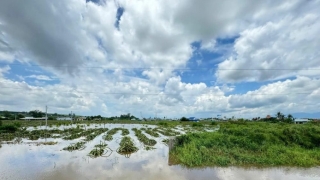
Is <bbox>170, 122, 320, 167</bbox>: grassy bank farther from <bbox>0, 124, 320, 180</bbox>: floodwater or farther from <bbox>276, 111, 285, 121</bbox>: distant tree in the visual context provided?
<bbox>276, 111, 285, 121</bbox>: distant tree

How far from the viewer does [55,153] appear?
12727 millimetres

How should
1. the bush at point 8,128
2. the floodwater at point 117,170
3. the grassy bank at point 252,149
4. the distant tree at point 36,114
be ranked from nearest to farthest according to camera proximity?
the floodwater at point 117,170
the grassy bank at point 252,149
the bush at point 8,128
the distant tree at point 36,114

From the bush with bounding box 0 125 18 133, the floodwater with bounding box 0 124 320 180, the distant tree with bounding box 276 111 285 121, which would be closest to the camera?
the floodwater with bounding box 0 124 320 180

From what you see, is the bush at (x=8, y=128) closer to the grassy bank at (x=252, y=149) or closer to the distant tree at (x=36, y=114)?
the grassy bank at (x=252, y=149)

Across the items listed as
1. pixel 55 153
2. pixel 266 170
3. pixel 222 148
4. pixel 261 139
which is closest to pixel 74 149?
pixel 55 153

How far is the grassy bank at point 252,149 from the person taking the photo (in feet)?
35.4

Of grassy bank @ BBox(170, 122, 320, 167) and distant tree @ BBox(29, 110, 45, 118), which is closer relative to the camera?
grassy bank @ BBox(170, 122, 320, 167)

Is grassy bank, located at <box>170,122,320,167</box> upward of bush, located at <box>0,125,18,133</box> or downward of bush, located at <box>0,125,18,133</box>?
downward

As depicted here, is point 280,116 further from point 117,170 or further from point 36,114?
point 36,114

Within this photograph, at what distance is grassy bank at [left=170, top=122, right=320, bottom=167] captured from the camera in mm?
10789

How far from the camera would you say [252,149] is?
13.5 metres

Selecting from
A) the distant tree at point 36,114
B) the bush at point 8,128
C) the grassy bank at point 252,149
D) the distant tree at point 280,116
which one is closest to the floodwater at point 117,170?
the grassy bank at point 252,149

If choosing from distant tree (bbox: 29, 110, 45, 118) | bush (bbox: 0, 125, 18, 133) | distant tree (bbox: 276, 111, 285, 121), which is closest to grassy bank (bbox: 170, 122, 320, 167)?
bush (bbox: 0, 125, 18, 133)

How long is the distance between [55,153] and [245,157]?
10929 mm
